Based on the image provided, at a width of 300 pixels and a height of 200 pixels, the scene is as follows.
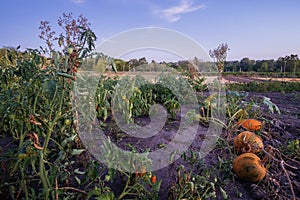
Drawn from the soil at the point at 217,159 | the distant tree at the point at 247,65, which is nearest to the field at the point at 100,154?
the soil at the point at 217,159

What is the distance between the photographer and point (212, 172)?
69.0 inches

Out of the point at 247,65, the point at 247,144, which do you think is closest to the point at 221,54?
the point at 247,144

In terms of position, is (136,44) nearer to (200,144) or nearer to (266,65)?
(200,144)

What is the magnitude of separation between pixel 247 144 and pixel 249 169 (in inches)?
14.6

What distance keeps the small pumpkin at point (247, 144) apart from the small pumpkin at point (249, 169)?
0.77 ft

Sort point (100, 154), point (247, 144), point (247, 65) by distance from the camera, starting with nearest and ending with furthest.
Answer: point (100, 154) → point (247, 144) → point (247, 65)

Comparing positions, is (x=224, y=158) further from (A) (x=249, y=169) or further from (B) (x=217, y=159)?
(A) (x=249, y=169)

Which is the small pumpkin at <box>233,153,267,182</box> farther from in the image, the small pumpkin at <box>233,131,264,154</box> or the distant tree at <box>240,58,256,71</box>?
the distant tree at <box>240,58,256,71</box>

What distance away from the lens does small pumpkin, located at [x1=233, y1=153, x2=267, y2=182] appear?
72.7 inches

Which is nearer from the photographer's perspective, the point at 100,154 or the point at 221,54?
the point at 100,154

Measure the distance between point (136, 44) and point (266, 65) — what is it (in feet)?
99.4

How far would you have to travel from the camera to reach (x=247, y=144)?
2.17 m

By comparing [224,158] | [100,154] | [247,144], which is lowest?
[224,158]

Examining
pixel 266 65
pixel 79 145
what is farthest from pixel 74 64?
pixel 266 65
